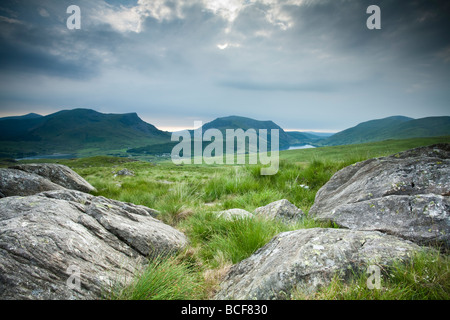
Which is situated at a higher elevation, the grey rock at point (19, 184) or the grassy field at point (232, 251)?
the grey rock at point (19, 184)

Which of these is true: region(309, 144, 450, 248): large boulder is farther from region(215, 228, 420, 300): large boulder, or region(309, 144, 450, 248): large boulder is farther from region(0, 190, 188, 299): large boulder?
region(0, 190, 188, 299): large boulder

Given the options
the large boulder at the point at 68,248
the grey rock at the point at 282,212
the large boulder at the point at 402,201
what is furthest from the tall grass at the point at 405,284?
the grey rock at the point at 282,212

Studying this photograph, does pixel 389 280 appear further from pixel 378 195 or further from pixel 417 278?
pixel 378 195

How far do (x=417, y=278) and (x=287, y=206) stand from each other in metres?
3.46

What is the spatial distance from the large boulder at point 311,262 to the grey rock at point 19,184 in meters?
8.74

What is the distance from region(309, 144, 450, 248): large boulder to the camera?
10.5 feet

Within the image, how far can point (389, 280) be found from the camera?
2197 mm

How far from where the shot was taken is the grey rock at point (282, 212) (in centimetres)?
516

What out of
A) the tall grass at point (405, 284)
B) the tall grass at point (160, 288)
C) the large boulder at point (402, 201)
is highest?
the large boulder at point (402, 201)

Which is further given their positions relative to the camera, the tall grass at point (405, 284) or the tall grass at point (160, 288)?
the tall grass at point (160, 288)

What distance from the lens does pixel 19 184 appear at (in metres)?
7.68

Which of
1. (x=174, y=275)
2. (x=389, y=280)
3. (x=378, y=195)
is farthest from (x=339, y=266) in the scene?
(x=378, y=195)

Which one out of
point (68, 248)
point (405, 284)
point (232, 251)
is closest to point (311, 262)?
point (405, 284)

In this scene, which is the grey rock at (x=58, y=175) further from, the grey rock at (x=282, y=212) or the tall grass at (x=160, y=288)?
the tall grass at (x=160, y=288)
